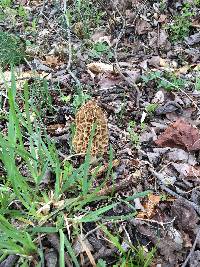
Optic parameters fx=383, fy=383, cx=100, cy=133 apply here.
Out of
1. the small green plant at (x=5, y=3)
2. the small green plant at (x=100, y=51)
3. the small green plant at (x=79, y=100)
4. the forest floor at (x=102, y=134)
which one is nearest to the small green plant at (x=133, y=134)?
the forest floor at (x=102, y=134)

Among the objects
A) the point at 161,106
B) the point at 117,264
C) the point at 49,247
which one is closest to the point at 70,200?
the point at 49,247

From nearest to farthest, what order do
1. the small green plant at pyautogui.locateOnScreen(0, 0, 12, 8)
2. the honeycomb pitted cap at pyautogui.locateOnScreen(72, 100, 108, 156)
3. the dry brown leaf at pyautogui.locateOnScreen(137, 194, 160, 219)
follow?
1. the dry brown leaf at pyautogui.locateOnScreen(137, 194, 160, 219)
2. the honeycomb pitted cap at pyautogui.locateOnScreen(72, 100, 108, 156)
3. the small green plant at pyautogui.locateOnScreen(0, 0, 12, 8)

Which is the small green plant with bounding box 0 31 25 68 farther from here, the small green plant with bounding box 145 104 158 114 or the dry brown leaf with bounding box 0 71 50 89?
the small green plant with bounding box 145 104 158 114

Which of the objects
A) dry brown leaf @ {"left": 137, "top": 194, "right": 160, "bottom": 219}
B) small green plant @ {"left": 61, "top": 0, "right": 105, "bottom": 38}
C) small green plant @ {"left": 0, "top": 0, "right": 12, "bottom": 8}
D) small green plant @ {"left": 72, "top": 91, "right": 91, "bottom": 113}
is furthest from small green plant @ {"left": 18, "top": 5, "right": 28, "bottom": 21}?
dry brown leaf @ {"left": 137, "top": 194, "right": 160, "bottom": 219}

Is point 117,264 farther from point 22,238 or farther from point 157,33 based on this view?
point 157,33

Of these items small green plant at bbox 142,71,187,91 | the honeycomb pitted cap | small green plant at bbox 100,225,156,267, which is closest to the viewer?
small green plant at bbox 100,225,156,267

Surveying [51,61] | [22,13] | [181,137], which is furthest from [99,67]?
[22,13]

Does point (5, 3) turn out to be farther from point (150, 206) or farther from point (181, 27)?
point (150, 206)
